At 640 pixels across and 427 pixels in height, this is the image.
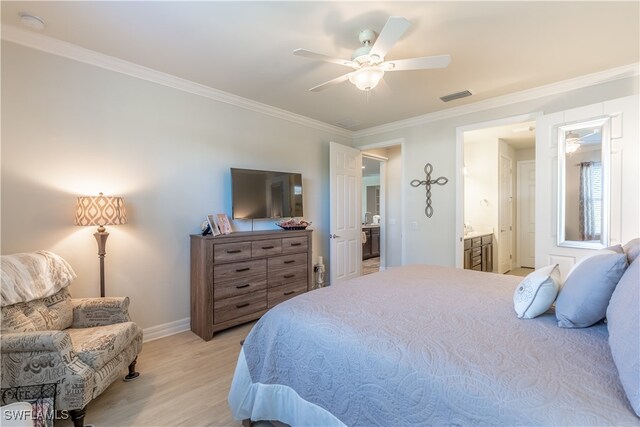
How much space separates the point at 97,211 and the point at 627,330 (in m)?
3.10

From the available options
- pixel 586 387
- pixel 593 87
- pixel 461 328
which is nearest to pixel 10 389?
pixel 461 328

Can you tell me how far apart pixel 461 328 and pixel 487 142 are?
195 inches

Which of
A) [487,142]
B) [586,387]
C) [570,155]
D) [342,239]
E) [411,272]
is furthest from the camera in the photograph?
[487,142]

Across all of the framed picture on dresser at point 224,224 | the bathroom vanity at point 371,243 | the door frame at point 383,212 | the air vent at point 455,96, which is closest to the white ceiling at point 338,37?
the air vent at point 455,96

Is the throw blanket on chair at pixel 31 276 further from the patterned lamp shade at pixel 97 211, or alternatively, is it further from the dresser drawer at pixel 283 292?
the dresser drawer at pixel 283 292

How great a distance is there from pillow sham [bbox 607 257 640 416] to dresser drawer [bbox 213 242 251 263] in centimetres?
276

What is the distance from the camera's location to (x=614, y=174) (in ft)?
8.04

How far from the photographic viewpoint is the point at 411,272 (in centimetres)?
239

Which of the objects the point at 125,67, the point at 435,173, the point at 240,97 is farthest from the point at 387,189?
the point at 125,67

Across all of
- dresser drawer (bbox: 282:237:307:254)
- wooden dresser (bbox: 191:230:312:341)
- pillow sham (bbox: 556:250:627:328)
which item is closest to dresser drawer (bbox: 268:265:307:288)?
wooden dresser (bbox: 191:230:312:341)

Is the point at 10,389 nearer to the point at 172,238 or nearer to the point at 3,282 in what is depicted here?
the point at 3,282

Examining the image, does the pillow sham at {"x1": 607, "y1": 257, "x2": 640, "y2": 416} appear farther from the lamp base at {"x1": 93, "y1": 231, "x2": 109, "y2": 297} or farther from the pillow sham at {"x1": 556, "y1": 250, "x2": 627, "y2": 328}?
the lamp base at {"x1": 93, "y1": 231, "x2": 109, "y2": 297}

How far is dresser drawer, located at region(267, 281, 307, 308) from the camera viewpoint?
3295mm

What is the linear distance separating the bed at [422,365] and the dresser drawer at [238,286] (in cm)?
134
